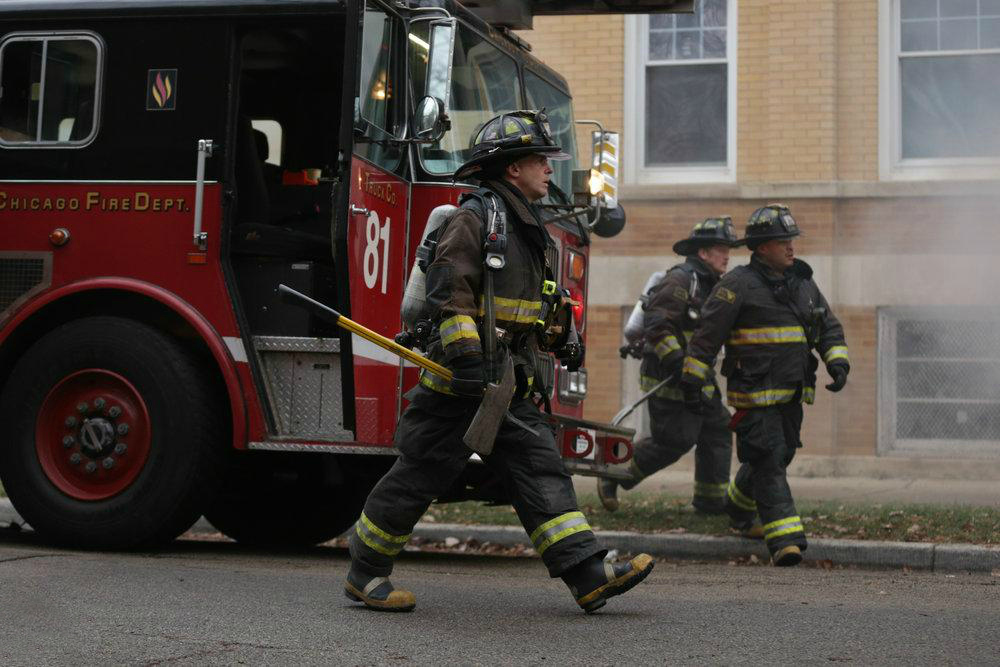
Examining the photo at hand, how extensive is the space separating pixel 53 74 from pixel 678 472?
6800 mm

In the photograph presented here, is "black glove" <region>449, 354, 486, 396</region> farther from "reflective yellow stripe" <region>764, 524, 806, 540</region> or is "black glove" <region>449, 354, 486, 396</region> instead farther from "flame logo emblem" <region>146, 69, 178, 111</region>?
"reflective yellow stripe" <region>764, 524, 806, 540</region>

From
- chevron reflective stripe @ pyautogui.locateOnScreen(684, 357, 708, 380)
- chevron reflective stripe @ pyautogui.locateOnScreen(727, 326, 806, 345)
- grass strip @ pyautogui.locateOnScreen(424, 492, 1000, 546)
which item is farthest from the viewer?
chevron reflective stripe @ pyautogui.locateOnScreen(684, 357, 708, 380)

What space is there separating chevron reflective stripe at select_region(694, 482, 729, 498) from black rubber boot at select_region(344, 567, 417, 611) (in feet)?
13.3

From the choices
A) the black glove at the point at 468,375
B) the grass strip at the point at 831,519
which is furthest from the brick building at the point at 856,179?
the black glove at the point at 468,375

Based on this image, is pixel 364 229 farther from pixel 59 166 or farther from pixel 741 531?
pixel 741 531

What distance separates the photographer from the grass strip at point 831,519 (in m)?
8.38

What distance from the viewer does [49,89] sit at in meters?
7.59

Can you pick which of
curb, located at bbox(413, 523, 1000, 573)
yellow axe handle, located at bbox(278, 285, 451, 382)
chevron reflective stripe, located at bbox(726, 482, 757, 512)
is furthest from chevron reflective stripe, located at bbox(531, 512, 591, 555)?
chevron reflective stripe, located at bbox(726, 482, 757, 512)

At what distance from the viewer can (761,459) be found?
8.07 m

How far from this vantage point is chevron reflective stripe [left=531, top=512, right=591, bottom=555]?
551 centimetres

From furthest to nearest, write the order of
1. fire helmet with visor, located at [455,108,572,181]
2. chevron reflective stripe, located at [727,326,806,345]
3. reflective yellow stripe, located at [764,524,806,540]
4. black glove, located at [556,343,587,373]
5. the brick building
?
the brick building, chevron reflective stripe, located at [727,326,806,345], reflective yellow stripe, located at [764,524,806,540], black glove, located at [556,343,587,373], fire helmet with visor, located at [455,108,572,181]

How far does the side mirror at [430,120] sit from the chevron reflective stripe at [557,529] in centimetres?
201

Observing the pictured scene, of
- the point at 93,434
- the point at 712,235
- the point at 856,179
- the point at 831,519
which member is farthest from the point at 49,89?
the point at 856,179

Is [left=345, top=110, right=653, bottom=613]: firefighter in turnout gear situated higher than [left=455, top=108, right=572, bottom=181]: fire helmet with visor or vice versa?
[left=455, top=108, right=572, bottom=181]: fire helmet with visor
